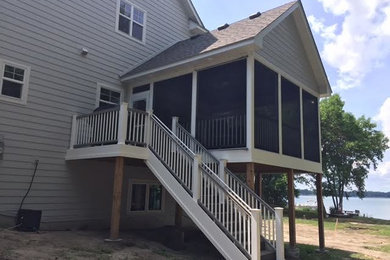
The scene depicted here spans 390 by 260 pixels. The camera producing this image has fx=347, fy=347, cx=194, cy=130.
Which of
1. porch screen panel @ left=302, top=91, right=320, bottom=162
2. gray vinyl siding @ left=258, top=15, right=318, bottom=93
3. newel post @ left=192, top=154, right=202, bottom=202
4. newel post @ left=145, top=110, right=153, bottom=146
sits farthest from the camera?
porch screen panel @ left=302, top=91, right=320, bottom=162

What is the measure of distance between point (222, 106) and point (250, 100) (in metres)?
0.98

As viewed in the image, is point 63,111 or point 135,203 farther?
point 135,203

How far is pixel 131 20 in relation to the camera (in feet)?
42.4

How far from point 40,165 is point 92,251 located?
3653 millimetres

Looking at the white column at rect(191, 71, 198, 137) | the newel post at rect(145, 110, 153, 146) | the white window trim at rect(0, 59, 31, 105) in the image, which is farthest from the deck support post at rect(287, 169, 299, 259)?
the white window trim at rect(0, 59, 31, 105)

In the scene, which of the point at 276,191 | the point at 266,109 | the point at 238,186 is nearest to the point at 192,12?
the point at 266,109

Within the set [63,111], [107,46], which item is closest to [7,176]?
[63,111]

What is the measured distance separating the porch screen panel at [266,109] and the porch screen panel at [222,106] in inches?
18.3

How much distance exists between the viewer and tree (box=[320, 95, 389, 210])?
106ft

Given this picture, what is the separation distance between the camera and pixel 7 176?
910cm

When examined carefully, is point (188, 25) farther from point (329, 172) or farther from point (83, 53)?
point (329, 172)

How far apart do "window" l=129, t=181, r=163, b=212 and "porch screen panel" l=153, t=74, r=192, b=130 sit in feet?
9.48

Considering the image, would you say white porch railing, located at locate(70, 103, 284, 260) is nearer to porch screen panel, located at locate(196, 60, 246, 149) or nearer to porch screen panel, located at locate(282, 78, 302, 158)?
porch screen panel, located at locate(196, 60, 246, 149)

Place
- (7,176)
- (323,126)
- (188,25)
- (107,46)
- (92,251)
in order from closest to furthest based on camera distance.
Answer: (92,251) < (7,176) < (107,46) < (188,25) < (323,126)
